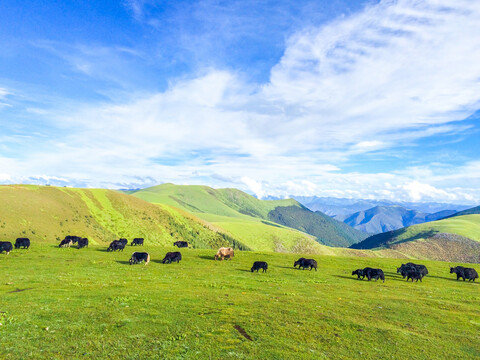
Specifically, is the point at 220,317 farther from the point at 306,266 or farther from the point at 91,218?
the point at 91,218

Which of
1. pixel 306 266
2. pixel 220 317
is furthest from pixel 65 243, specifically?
pixel 220 317

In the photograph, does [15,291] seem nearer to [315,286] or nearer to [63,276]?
[63,276]

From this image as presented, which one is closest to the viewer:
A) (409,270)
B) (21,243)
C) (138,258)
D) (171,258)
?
(138,258)

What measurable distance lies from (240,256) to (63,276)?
98.0 ft

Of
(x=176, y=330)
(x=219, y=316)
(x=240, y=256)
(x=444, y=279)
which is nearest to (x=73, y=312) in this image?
(x=176, y=330)

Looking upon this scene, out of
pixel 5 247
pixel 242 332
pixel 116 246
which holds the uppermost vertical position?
pixel 242 332

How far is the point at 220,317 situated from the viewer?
17.2 meters

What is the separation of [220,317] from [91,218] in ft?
372

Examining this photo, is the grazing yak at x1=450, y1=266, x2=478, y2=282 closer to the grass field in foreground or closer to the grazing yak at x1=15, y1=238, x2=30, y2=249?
the grass field in foreground

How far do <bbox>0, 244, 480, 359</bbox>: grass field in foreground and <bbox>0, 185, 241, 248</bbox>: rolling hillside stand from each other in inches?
2249

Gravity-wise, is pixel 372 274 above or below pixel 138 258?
above

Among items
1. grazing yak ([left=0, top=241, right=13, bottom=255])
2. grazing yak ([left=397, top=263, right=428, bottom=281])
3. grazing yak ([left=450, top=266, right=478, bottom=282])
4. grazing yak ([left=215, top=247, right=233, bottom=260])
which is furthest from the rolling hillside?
grazing yak ([left=450, top=266, right=478, bottom=282])

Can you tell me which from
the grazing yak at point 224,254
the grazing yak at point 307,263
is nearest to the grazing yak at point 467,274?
the grazing yak at point 307,263

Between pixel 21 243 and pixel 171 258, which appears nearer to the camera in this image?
pixel 171 258
